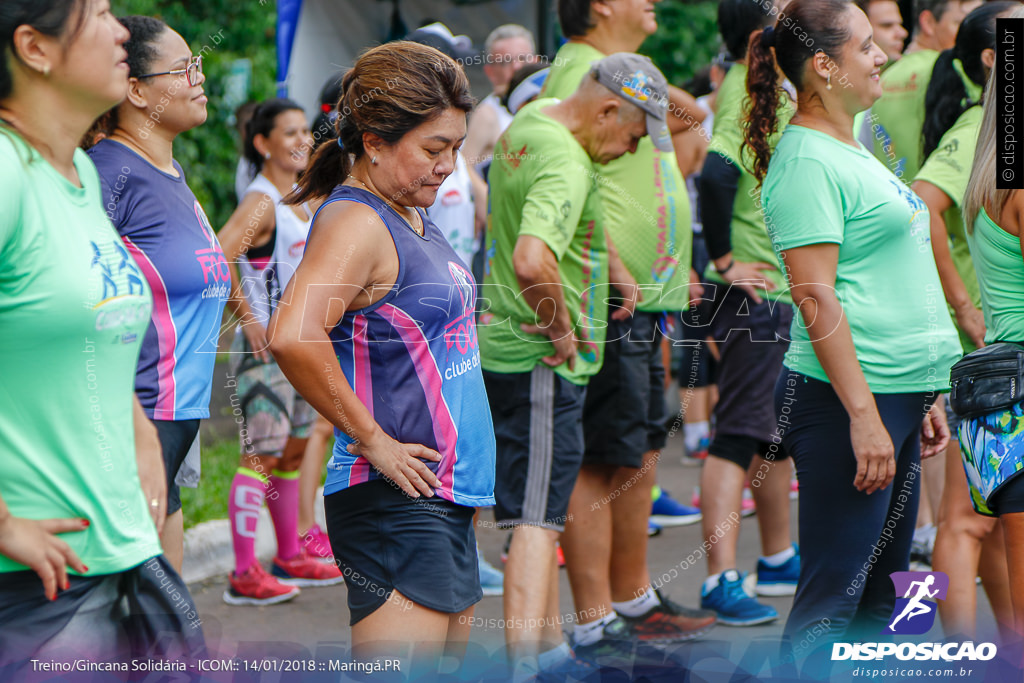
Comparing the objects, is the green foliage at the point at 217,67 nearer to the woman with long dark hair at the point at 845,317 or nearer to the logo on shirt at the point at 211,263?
the logo on shirt at the point at 211,263

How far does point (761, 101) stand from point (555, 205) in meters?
0.77

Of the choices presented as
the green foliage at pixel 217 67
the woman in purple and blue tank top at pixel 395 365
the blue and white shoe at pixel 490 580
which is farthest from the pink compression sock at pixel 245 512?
the green foliage at pixel 217 67

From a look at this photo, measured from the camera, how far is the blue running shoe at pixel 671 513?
5.52 meters

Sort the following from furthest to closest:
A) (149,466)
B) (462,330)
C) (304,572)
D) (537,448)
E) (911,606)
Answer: (304,572) < (537,448) < (911,606) < (462,330) < (149,466)

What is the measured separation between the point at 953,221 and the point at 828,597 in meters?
1.56

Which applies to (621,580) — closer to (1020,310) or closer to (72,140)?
(1020,310)

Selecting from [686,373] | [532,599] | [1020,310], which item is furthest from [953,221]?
[686,373]

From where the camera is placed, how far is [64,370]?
1749 millimetres

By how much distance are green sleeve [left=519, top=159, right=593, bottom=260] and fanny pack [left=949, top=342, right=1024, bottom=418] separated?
116cm

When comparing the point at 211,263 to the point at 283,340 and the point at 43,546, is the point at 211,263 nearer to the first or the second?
the point at 283,340

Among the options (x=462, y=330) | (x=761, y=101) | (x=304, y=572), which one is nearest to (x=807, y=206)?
(x=761, y=101)

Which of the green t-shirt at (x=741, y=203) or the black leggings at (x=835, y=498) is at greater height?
the green t-shirt at (x=741, y=203)

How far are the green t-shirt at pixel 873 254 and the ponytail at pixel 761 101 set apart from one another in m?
0.52

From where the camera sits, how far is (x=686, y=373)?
6.58 meters
